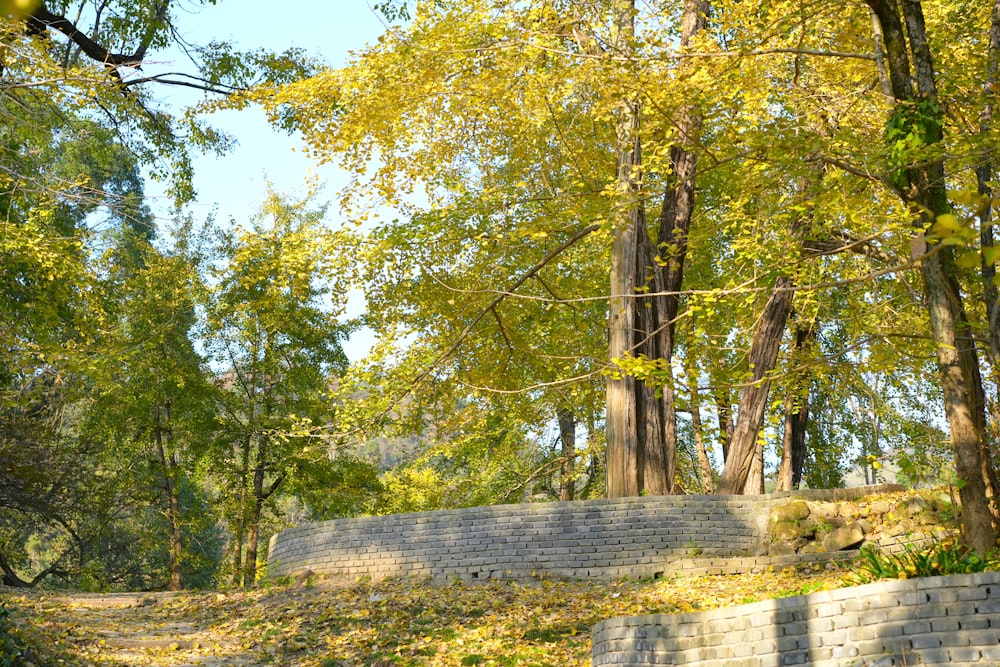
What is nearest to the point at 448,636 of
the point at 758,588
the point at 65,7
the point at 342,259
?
the point at 758,588

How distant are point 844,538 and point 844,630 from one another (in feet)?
16.4

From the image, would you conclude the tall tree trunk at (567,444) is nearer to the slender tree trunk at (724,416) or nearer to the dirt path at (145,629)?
the slender tree trunk at (724,416)

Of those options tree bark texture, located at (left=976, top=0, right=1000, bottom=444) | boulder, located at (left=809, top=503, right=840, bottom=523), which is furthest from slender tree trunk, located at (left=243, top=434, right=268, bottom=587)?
tree bark texture, located at (left=976, top=0, right=1000, bottom=444)

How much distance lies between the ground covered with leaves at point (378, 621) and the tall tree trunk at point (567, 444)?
7.51 meters

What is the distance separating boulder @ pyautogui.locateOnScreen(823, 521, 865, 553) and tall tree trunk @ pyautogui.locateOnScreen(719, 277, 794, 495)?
213 cm

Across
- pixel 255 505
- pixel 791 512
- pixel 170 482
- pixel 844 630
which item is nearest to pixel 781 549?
pixel 791 512

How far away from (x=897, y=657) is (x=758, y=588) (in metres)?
3.70

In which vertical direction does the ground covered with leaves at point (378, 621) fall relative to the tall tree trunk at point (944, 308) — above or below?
below

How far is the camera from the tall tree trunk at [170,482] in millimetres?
17312

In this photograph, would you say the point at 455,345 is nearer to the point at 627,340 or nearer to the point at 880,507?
the point at 627,340

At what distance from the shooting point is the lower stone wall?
17.9 ft

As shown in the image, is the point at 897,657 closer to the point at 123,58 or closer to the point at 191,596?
the point at 191,596

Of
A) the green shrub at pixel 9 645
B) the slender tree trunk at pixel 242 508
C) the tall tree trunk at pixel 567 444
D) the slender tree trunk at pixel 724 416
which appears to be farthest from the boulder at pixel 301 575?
the tall tree trunk at pixel 567 444

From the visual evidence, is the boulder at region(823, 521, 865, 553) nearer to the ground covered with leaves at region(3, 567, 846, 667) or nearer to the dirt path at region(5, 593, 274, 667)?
the ground covered with leaves at region(3, 567, 846, 667)
